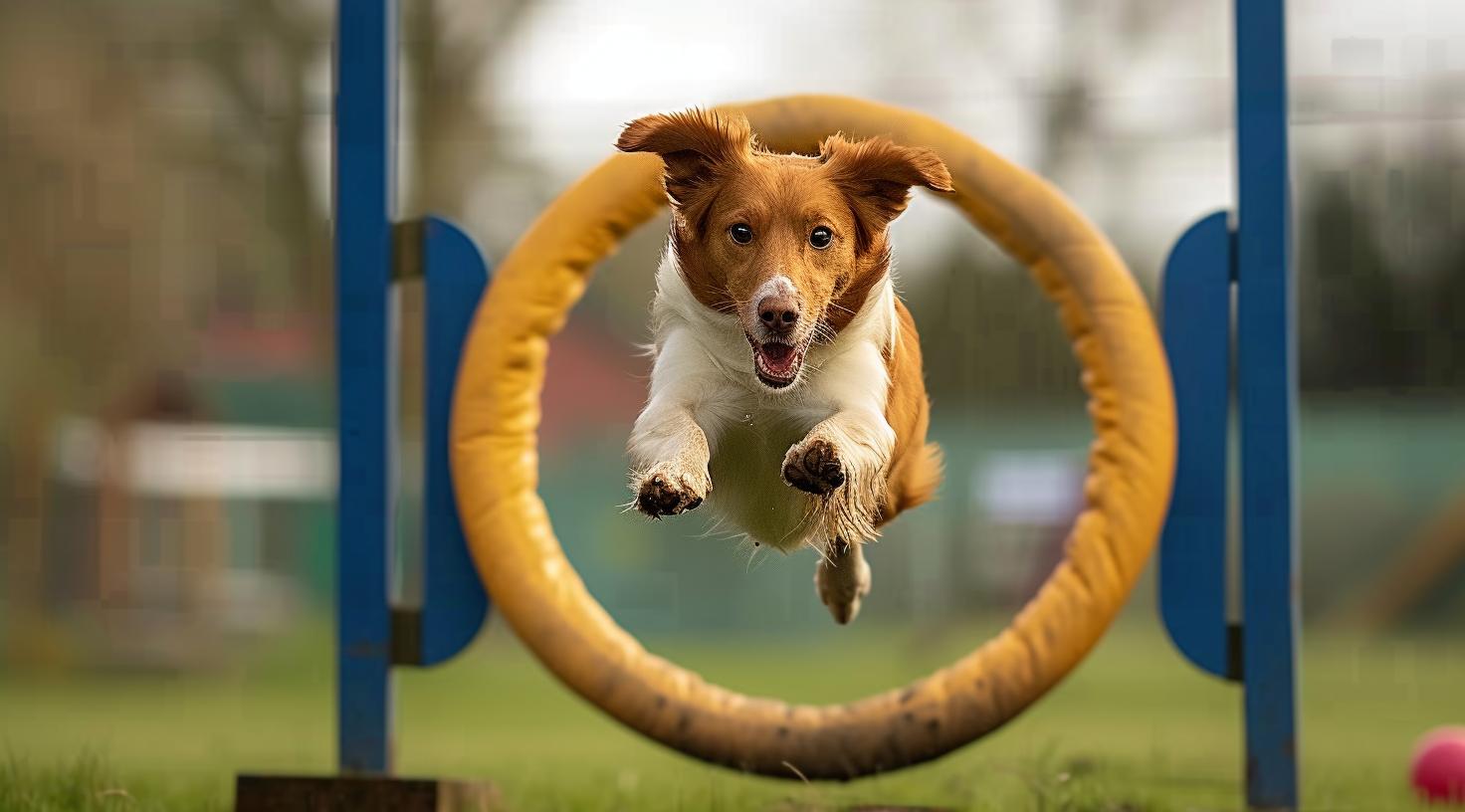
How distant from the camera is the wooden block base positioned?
3.35 meters

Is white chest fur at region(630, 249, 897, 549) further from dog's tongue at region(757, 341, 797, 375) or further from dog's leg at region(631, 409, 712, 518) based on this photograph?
dog's tongue at region(757, 341, 797, 375)

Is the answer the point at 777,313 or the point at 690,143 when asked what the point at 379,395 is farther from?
the point at 777,313

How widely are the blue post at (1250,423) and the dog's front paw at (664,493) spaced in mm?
2357

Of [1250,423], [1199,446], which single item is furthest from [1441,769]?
[1199,446]

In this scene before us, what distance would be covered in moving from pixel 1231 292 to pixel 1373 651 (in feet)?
25.9

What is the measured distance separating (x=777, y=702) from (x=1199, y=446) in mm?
1249

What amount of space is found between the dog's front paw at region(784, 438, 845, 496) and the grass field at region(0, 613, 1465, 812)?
6.46 ft

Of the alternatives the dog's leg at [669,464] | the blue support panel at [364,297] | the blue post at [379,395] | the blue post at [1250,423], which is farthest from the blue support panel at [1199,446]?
the dog's leg at [669,464]

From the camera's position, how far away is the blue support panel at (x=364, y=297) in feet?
12.4

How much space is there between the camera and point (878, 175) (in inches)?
63.9

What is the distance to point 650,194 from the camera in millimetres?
3244

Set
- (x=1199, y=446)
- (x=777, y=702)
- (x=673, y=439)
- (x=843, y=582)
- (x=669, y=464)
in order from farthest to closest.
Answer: (x=1199, y=446) < (x=777, y=702) < (x=843, y=582) < (x=673, y=439) < (x=669, y=464)

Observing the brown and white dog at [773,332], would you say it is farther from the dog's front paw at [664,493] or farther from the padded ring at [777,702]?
the padded ring at [777,702]

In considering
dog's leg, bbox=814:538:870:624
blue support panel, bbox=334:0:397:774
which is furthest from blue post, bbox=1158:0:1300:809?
blue support panel, bbox=334:0:397:774
